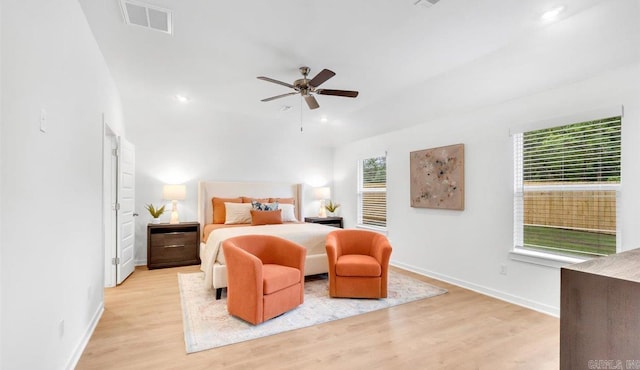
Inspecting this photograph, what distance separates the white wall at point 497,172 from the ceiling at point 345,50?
0.12m

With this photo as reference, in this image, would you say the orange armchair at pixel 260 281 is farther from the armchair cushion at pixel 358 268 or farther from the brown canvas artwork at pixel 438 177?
the brown canvas artwork at pixel 438 177

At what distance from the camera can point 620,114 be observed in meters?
2.64

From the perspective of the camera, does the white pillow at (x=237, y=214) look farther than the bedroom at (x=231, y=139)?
Yes

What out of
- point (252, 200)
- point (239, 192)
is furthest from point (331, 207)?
point (239, 192)

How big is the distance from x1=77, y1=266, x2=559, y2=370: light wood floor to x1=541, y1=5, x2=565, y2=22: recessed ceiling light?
260 centimetres

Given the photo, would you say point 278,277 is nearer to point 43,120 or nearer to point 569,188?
point 43,120

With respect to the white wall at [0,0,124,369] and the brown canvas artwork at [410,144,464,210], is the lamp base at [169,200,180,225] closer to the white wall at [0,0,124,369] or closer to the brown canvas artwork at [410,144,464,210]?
the white wall at [0,0,124,369]

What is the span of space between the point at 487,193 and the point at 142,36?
411cm

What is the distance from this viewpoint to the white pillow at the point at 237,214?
5.10 m

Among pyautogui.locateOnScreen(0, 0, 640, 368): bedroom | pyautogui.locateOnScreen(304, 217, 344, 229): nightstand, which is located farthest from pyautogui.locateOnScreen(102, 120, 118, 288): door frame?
pyautogui.locateOnScreen(304, 217, 344, 229): nightstand

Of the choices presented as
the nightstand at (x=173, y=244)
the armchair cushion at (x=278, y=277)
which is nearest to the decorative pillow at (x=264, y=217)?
the nightstand at (x=173, y=244)

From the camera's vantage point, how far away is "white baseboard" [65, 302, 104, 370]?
210 cm

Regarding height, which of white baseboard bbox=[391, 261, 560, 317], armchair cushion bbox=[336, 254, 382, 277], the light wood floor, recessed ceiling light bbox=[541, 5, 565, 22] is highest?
recessed ceiling light bbox=[541, 5, 565, 22]

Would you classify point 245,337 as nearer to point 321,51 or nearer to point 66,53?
point 66,53
